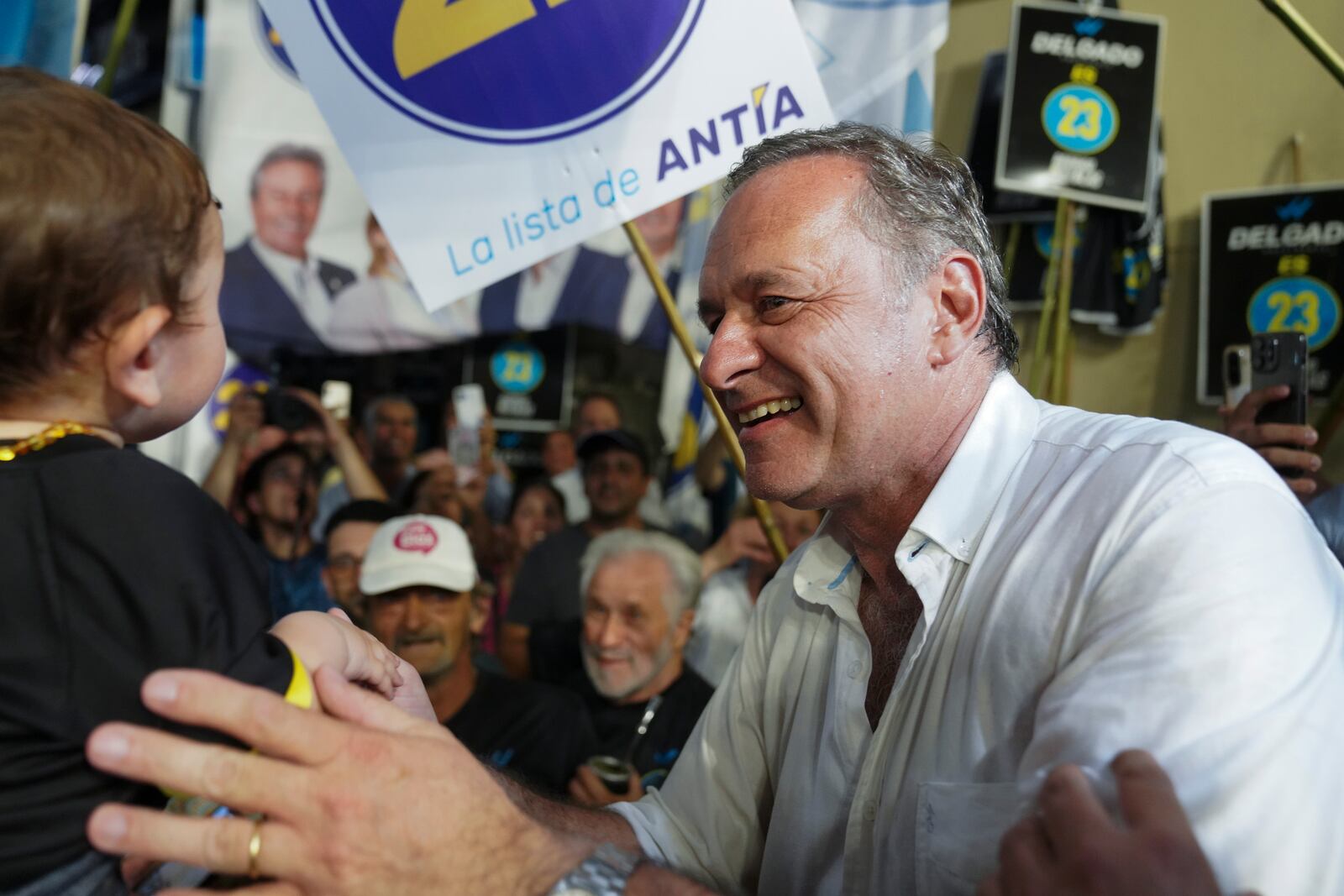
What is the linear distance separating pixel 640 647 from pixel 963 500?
1832 millimetres

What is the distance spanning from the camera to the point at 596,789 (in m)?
2.75

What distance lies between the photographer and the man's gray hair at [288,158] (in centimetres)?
461

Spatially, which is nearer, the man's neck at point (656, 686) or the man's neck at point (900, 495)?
the man's neck at point (900, 495)

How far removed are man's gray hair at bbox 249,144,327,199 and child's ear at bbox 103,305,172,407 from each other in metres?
3.82

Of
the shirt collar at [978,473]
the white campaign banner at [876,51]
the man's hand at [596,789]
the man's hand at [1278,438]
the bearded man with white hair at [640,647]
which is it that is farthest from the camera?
the bearded man with white hair at [640,647]

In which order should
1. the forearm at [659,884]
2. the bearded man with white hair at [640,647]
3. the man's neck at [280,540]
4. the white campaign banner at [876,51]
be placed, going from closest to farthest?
the forearm at [659,884] < the white campaign banner at [876,51] < the bearded man with white hair at [640,647] < the man's neck at [280,540]

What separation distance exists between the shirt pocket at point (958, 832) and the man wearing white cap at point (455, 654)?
5.86 feet

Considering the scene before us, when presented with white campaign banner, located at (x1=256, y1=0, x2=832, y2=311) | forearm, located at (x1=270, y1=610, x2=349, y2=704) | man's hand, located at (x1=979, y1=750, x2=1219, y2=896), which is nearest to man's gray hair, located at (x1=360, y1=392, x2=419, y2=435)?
white campaign banner, located at (x1=256, y1=0, x2=832, y2=311)

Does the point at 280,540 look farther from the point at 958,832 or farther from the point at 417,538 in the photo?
the point at 958,832

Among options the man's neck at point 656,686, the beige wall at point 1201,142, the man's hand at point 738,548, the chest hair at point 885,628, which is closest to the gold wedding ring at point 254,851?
the chest hair at point 885,628

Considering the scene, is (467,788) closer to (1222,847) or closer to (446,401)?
(1222,847)

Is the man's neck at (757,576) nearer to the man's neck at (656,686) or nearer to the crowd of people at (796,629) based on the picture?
the man's neck at (656,686)

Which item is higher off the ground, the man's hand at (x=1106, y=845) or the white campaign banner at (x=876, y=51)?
the white campaign banner at (x=876, y=51)

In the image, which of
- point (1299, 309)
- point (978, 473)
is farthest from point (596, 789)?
point (1299, 309)
